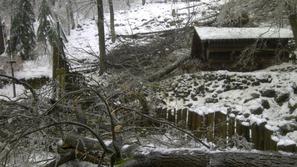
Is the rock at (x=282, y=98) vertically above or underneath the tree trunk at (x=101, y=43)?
underneath

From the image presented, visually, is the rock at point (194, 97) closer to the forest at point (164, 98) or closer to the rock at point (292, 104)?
the forest at point (164, 98)

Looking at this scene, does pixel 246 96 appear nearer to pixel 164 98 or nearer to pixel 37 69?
pixel 164 98

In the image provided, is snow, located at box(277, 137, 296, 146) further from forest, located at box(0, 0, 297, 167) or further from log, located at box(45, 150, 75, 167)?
log, located at box(45, 150, 75, 167)

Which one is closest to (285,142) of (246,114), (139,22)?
(246,114)

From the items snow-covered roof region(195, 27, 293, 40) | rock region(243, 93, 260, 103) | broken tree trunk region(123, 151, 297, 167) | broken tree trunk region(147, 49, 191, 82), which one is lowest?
rock region(243, 93, 260, 103)

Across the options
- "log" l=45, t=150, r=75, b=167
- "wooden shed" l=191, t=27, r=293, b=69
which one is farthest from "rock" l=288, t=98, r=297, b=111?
"log" l=45, t=150, r=75, b=167

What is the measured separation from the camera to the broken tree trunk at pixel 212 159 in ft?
9.20


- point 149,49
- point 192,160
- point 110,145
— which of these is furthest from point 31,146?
point 149,49

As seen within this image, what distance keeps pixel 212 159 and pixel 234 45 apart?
11.2 metres

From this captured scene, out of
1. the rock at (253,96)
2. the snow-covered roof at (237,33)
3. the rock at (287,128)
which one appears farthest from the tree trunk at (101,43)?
the rock at (287,128)

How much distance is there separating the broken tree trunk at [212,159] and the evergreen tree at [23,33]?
23.2m

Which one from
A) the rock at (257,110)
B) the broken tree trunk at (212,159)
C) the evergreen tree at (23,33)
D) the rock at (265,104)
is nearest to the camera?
the broken tree trunk at (212,159)

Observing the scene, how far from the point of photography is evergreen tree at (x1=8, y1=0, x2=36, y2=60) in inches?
977

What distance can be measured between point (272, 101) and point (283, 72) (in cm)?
198
